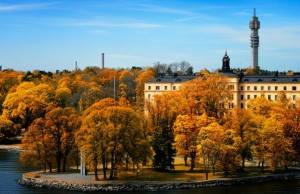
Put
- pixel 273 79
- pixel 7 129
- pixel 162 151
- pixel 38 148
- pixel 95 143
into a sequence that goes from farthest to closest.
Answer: pixel 273 79 → pixel 7 129 → pixel 38 148 → pixel 162 151 → pixel 95 143

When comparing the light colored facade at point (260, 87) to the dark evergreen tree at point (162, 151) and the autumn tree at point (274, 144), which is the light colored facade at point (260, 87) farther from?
the dark evergreen tree at point (162, 151)

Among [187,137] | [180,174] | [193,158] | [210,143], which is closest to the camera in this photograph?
[210,143]

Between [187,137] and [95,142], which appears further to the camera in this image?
[187,137]

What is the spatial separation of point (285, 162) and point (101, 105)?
29.8 meters

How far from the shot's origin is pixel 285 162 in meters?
70.8

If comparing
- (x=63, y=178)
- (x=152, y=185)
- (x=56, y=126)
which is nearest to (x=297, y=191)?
(x=152, y=185)

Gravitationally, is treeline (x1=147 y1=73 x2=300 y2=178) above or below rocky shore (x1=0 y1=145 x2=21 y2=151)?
above

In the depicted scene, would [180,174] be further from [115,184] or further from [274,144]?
[274,144]

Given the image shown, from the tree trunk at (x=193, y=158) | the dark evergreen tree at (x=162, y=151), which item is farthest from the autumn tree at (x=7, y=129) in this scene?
the tree trunk at (x=193, y=158)

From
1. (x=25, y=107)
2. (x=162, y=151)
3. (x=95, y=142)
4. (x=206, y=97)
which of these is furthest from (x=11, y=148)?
(x=95, y=142)

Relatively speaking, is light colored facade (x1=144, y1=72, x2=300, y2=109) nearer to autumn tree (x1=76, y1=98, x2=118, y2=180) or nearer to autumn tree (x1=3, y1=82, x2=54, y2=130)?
autumn tree (x1=3, y1=82, x2=54, y2=130)

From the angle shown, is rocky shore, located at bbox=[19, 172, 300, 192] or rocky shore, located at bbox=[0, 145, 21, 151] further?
rocky shore, located at bbox=[0, 145, 21, 151]

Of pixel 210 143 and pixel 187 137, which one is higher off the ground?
pixel 187 137

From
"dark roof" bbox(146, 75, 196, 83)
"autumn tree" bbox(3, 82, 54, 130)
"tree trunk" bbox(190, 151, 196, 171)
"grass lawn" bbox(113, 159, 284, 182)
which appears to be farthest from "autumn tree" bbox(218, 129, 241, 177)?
"dark roof" bbox(146, 75, 196, 83)
